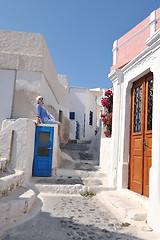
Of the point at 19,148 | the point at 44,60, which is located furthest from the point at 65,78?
the point at 19,148

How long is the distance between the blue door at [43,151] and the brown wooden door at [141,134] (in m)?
2.53

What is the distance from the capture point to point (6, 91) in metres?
7.85

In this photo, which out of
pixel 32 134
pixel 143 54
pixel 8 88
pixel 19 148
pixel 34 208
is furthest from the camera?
pixel 8 88

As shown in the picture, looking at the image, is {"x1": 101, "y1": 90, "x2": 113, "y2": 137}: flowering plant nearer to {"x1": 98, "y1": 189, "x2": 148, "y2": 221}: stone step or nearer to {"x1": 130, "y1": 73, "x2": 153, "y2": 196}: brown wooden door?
{"x1": 130, "y1": 73, "x2": 153, "y2": 196}: brown wooden door

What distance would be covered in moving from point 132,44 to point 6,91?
4765mm

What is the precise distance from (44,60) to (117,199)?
5810mm

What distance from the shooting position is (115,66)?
6.68m

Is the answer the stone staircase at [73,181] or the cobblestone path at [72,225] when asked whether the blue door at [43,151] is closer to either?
the stone staircase at [73,181]

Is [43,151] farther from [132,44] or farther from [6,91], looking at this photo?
[132,44]

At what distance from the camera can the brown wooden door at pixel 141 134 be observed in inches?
180

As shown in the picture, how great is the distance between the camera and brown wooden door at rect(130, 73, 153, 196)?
456cm

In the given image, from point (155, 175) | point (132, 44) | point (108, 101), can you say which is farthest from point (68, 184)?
point (132, 44)

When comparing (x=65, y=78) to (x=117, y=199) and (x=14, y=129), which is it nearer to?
(x=14, y=129)

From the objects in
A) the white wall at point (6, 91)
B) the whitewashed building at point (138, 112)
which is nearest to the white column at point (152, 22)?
the whitewashed building at point (138, 112)
